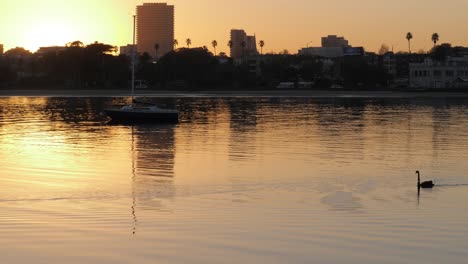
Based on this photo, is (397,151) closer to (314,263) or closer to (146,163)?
(146,163)

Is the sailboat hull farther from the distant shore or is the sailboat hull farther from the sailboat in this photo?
the distant shore

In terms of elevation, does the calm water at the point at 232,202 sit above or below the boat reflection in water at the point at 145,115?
below

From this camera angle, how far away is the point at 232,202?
24469 millimetres

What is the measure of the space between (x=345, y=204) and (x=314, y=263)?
304 inches

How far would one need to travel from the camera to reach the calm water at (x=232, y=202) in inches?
701

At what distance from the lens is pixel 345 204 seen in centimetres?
2417

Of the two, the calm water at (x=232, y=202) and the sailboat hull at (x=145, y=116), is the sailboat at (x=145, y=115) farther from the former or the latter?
the calm water at (x=232, y=202)

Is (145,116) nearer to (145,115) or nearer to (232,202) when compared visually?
(145,115)

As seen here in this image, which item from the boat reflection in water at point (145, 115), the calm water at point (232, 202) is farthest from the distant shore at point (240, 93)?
the calm water at point (232, 202)

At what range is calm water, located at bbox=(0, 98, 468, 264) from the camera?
1780 centimetres

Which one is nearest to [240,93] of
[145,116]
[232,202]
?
[145,116]

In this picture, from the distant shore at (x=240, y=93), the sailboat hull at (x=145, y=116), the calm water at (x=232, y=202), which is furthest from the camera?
the distant shore at (x=240, y=93)

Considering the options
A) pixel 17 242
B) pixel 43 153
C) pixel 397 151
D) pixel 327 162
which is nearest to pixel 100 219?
pixel 17 242

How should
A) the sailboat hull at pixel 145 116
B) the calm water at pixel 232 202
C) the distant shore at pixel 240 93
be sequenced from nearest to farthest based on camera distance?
the calm water at pixel 232 202 < the sailboat hull at pixel 145 116 < the distant shore at pixel 240 93
